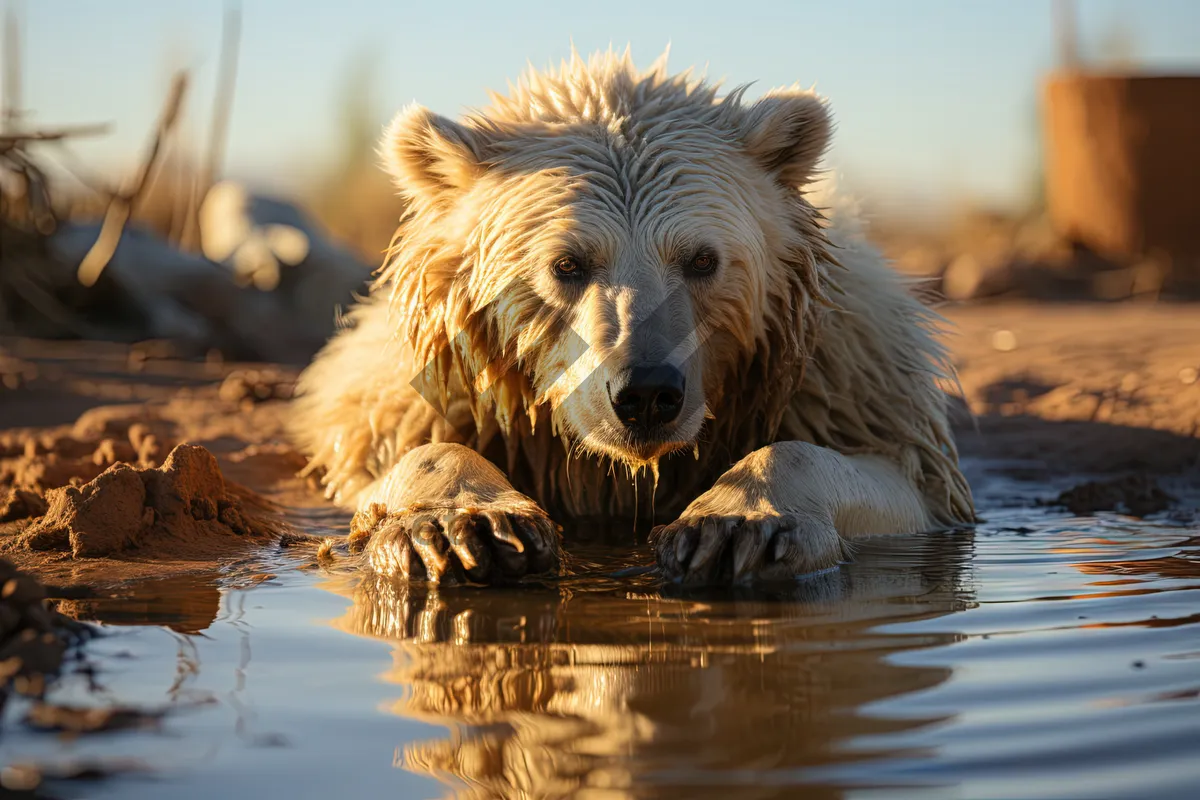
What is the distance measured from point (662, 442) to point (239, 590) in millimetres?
1209

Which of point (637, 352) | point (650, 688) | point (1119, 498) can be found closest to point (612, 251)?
point (637, 352)

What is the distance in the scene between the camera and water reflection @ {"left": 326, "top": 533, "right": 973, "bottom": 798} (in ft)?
6.84

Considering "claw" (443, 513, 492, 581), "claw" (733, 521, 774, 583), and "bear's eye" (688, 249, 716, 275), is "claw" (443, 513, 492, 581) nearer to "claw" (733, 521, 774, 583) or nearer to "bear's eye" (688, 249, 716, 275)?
"claw" (733, 521, 774, 583)

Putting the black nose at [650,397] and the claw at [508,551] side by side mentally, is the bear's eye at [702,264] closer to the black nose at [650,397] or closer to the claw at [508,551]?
the black nose at [650,397]

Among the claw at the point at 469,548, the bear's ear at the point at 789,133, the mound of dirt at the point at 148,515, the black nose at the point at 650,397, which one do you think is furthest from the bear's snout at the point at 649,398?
the mound of dirt at the point at 148,515

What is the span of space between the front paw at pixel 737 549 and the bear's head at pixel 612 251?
0.34m

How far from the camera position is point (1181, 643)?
9.24 feet

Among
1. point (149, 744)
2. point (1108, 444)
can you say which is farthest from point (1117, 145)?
point (149, 744)

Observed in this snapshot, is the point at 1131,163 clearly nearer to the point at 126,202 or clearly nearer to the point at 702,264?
the point at 126,202

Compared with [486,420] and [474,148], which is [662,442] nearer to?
[486,420]

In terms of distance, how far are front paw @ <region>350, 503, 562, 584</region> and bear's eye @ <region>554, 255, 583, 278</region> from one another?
768 mm

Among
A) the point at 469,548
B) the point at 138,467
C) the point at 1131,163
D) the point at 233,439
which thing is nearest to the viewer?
the point at 469,548

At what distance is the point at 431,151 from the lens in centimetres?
429

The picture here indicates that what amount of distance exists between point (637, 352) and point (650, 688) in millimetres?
1339
